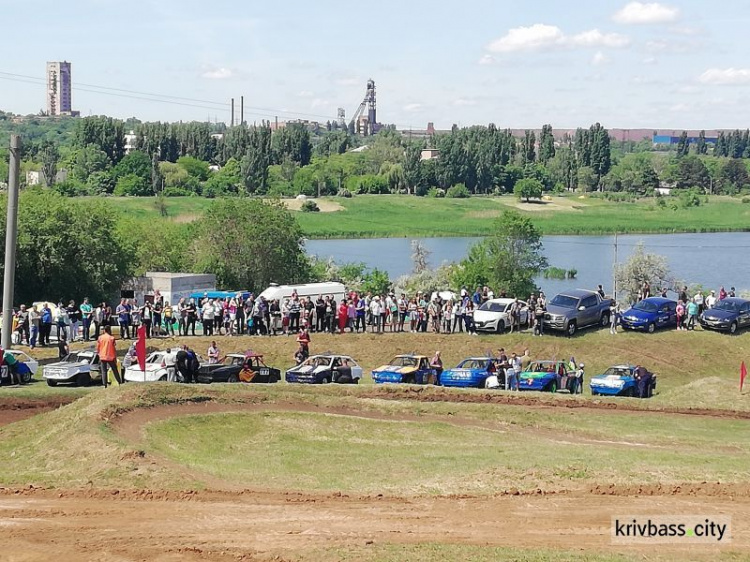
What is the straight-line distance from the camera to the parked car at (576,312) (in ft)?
143

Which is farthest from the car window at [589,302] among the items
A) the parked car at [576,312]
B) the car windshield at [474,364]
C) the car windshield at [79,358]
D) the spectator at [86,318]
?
the car windshield at [79,358]

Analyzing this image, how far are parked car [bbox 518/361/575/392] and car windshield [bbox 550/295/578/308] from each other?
9.01 m

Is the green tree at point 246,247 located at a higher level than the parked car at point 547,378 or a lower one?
higher

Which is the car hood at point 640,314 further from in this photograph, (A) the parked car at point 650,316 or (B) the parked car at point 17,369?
(B) the parked car at point 17,369

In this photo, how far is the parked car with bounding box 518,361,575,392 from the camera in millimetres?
34656

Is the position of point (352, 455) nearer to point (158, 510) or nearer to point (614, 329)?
point (158, 510)

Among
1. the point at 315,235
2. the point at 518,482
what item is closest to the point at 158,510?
the point at 518,482

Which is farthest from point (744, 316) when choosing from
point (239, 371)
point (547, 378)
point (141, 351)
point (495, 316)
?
point (141, 351)

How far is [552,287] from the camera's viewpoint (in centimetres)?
9375

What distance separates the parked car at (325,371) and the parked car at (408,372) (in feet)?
2.52

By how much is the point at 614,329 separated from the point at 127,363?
68.1 ft

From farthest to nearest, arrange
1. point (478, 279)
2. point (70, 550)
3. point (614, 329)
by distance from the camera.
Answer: point (478, 279), point (614, 329), point (70, 550)

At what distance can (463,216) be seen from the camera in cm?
17288

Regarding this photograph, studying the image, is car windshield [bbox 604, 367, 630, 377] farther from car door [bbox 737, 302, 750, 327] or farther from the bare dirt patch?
the bare dirt patch
